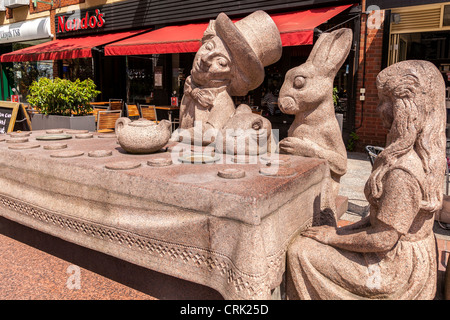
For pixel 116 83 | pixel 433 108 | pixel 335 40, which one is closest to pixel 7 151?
pixel 335 40

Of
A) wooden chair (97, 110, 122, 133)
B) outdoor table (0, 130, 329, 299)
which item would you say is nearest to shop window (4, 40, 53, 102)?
wooden chair (97, 110, 122, 133)

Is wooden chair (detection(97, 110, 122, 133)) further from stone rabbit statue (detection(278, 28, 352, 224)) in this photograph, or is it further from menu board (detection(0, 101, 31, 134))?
stone rabbit statue (detection(278, 28, 352, 224))

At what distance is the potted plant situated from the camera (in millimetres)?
6656

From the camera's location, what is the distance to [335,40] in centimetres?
313

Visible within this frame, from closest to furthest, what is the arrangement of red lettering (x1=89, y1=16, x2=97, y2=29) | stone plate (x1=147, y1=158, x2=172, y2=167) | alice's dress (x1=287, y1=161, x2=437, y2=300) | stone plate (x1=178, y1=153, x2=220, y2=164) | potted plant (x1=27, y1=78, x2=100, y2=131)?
alice's dress (x1=287, y1=161, x2=437, y2=300) → stone plate (x1=147, y1=158, x2=172, y2=167) → stone plate (x1=178, y1=153, x2=220, y2=164) → potted plant (x1=27, y1=78, x2=100, y2=131) → red lettering (x1=89, y1=16, x2=97, y2=29)

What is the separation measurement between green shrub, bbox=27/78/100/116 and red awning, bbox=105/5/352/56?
1994mm

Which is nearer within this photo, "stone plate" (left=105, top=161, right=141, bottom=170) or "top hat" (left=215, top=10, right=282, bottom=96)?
"stone plate" (left=105, top=161, right=141, bottom=170)

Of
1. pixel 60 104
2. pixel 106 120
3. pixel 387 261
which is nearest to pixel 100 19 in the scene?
pixel 106 120

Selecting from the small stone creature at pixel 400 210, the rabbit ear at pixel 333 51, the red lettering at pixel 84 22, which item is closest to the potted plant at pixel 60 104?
the rabbit ear at pixel 333 51

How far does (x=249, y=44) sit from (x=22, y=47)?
17.6 m

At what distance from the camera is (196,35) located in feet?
27.2

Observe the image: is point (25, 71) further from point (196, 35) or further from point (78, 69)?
point (196, 35)

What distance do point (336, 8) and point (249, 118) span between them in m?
5.36
